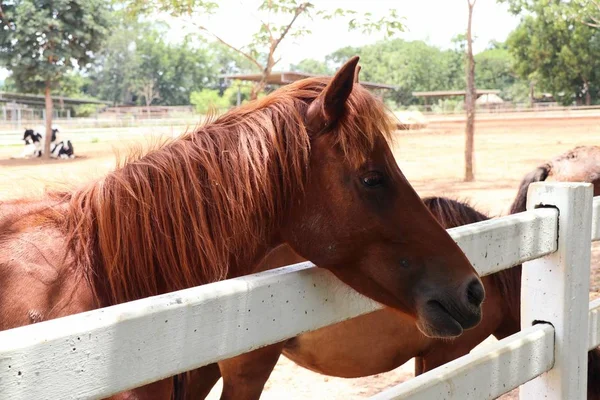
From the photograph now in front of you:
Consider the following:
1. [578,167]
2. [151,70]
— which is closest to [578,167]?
[578,167]

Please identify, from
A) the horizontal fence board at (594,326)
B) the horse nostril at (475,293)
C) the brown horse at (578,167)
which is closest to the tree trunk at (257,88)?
the brown horse at (578,167)

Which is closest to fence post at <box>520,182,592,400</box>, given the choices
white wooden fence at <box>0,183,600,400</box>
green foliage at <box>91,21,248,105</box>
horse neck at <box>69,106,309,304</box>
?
white wooden fence at <box>0,183,600,400</box>

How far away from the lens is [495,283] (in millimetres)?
3561

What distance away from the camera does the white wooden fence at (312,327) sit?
960 millimetres

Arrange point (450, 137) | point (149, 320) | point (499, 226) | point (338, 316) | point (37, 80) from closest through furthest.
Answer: point (149, 320) < point (338, 316) < point (499, 226) < point (37, 80) < point (450, 137)

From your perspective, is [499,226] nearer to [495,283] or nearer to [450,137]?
[495,283]

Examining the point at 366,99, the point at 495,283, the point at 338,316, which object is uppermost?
the point at 366,99

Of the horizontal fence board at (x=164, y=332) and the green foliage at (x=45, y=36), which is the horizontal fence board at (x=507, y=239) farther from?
the green foliage at (x=45, y=36)

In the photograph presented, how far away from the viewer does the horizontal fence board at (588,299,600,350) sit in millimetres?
2498

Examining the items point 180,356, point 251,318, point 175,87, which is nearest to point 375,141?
point 251,318

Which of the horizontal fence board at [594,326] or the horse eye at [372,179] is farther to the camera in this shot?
the horizontal fence board at [594,326]

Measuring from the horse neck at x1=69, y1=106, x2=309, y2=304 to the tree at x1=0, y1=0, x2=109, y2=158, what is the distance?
21670 mm

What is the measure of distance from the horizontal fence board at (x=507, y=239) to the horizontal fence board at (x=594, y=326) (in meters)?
0.46

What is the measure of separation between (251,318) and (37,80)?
23.8 metres
